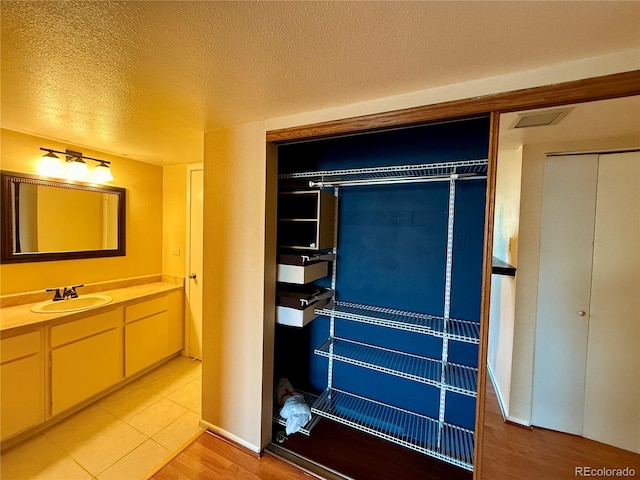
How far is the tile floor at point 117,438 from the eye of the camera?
5.16ft

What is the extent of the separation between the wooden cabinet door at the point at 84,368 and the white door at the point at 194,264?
0.70 metres

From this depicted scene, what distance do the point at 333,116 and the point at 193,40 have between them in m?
0.72

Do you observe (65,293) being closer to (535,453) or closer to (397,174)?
(397,174)

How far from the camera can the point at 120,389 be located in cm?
235

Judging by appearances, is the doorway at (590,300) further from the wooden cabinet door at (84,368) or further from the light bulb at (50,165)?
the light bulb at (50,165)

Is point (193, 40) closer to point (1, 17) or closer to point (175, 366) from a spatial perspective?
point (1, 17)

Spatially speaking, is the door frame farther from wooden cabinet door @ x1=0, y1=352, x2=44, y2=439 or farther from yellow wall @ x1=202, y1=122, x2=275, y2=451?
wooden cabinet door @ x1=0, y1=352, x2=44, y2=439

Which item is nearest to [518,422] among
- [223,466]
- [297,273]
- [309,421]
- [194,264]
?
[309,421]

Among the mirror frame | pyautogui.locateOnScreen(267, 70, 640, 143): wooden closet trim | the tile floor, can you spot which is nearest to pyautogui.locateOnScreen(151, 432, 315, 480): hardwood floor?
the tile floor

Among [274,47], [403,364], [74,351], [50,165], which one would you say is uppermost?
→ [274,47]

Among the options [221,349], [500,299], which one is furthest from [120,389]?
[500,299]

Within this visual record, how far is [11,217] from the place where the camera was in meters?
1.96

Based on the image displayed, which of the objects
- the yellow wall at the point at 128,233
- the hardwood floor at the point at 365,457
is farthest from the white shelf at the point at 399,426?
the yellow wall at the point at 128,233

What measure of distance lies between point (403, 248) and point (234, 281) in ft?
3.79
